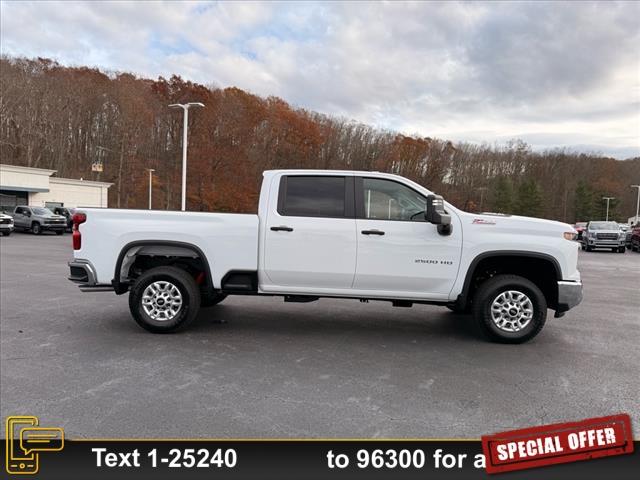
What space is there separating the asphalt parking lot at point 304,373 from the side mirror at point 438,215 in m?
1.46

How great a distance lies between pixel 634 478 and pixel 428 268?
3105 millimetres

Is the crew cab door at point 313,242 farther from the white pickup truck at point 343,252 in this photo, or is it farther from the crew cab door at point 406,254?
the crew cab door at point 406,254

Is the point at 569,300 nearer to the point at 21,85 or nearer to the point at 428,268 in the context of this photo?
the point at 428,268

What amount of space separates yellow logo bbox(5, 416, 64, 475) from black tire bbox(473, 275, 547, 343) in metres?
4.56

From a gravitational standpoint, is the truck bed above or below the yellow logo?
above

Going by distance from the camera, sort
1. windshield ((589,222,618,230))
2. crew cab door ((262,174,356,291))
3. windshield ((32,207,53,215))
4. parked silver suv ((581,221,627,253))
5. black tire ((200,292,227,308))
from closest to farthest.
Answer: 1. crew cab door ((262,174,356,291))
2. black tire ((200,292,227,308))
3. parked silver suv ((581,221,627,253))
4. windshield ((589,222,618,230))
5. windshield ((32,207,53,215))

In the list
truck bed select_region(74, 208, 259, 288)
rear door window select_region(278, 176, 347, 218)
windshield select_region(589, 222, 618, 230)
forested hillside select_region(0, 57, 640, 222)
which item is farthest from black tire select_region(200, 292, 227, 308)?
forested hillside select_region(0, 57, 640, 222)

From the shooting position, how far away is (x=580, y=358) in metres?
5.35

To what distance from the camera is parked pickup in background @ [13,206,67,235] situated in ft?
98.2

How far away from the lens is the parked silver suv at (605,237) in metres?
27.7

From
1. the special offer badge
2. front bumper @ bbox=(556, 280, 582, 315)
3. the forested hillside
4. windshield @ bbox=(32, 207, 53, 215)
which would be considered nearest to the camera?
the special offer badge

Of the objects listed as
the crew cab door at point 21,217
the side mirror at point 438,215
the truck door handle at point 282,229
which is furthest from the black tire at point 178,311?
the crew cab door at point 21,217

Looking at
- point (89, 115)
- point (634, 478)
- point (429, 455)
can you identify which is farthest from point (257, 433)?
point (89, 115)

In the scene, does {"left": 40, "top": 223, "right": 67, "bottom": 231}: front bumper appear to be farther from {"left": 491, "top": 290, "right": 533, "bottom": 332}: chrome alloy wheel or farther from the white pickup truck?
{"left": 491, "top": 290, "right": 533, "bottom": 332}: chrome alloy wheel
